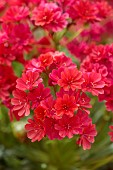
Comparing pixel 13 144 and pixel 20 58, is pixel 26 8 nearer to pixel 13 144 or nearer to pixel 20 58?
pixel 20 58

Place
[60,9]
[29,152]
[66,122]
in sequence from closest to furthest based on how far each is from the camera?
[66,122], [60,9], [29,152]

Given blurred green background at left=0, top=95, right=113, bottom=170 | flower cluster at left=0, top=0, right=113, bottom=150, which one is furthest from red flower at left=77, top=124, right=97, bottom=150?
blurred green background at left=0, top=95, right=113, bottom=170

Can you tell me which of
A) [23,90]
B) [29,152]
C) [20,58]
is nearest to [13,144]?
[29,152]

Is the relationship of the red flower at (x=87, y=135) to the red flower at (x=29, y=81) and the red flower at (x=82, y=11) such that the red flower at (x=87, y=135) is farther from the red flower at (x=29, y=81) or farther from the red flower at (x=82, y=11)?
the red flower at (x=82, y=11)

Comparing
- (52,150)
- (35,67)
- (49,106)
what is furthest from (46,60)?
(52,150)

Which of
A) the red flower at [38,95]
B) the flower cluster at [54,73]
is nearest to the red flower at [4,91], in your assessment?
the flower cluster at [54,73]

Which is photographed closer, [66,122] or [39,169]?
[66,122]
